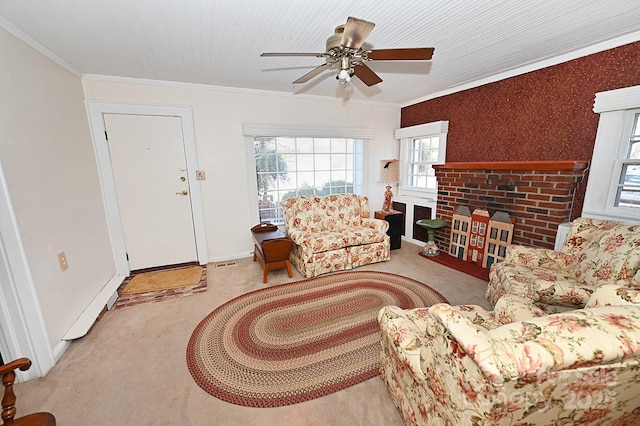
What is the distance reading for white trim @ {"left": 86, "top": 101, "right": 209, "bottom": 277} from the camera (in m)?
2.83

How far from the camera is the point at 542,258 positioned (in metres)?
2.23

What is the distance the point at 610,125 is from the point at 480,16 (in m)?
1.60

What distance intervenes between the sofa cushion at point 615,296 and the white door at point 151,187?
3653mm

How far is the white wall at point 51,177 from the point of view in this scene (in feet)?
5.54

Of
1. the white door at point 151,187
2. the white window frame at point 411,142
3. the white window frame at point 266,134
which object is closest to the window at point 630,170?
the white window frame at point 411,142

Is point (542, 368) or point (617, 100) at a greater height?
point (617, 100)

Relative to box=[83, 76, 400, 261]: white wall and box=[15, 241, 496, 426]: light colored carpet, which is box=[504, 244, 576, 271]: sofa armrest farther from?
box=[83, 76, 400, 261]: white wall

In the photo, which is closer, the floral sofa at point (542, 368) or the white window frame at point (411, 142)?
the floral sofa at point (542, 368)

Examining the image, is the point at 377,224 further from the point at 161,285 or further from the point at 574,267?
the point at 161,285

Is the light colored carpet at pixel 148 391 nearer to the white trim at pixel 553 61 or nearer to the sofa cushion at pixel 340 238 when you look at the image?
the sofa cushion at pixel 340 238

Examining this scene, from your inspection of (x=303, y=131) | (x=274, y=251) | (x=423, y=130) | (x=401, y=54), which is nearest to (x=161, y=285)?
(x=274, y=251)

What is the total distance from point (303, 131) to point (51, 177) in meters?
2.69

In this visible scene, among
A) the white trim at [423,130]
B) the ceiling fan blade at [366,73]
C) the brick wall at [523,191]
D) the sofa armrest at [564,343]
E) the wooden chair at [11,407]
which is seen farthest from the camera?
the white trim at [423,130]

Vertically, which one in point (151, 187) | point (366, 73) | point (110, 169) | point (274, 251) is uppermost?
point (366, 73)
